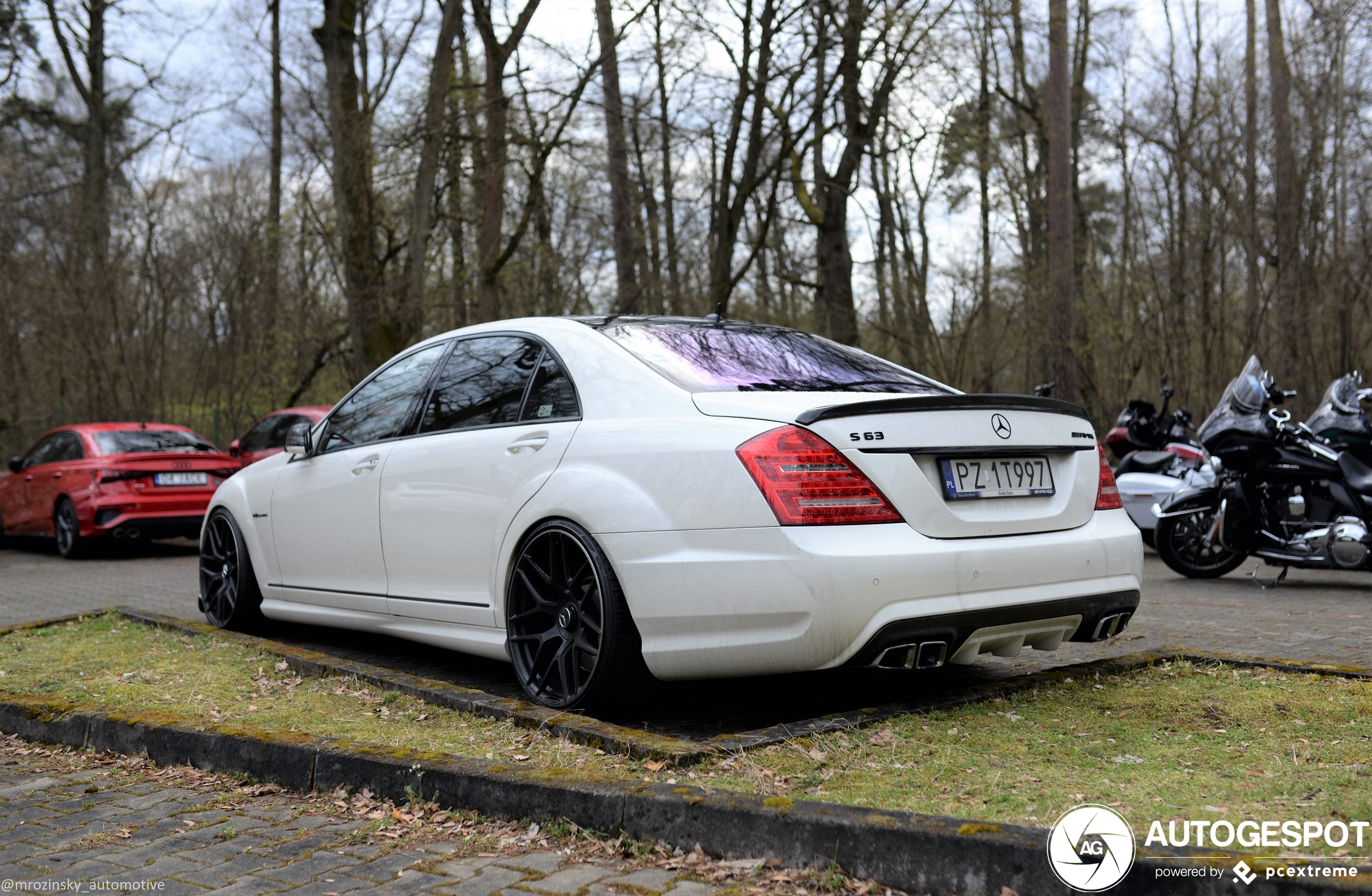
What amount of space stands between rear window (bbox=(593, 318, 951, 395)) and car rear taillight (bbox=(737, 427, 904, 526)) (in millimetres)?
439

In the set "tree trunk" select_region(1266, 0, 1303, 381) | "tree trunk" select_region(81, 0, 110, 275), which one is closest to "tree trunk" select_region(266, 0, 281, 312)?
"tree trunk" select_region(81, 0, 110, 275)

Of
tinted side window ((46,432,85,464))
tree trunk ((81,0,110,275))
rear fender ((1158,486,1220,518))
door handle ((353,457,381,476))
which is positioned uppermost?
tree trunk ((81,0,110,275))

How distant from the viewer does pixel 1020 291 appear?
20.6m

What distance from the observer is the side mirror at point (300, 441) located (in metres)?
6.28

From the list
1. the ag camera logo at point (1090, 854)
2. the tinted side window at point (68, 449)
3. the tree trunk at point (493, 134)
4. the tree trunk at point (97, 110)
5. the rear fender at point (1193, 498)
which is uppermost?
the tree trunk at point (97, 110)

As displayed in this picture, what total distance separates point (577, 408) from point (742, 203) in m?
11.1

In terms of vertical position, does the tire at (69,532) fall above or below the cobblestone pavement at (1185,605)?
above

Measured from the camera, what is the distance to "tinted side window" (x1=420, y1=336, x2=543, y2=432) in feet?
16.7

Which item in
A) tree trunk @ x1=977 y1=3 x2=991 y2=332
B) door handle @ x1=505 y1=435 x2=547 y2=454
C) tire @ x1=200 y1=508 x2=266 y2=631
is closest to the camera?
door handle @ x1=505 y1=435 x2=547 y2=454

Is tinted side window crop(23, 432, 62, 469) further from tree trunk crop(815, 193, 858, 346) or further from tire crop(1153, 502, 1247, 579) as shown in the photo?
tree trunk crop(815, 193, 858, 346)

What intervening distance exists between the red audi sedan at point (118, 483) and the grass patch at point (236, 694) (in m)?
6.13

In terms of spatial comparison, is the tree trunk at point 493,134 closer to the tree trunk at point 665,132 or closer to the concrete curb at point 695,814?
the tree trunk at point 665,132

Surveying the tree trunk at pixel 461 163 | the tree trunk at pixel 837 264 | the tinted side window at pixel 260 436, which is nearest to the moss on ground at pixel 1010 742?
the tinted side window at pixel 260 436

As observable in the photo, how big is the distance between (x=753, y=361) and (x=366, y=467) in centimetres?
206
